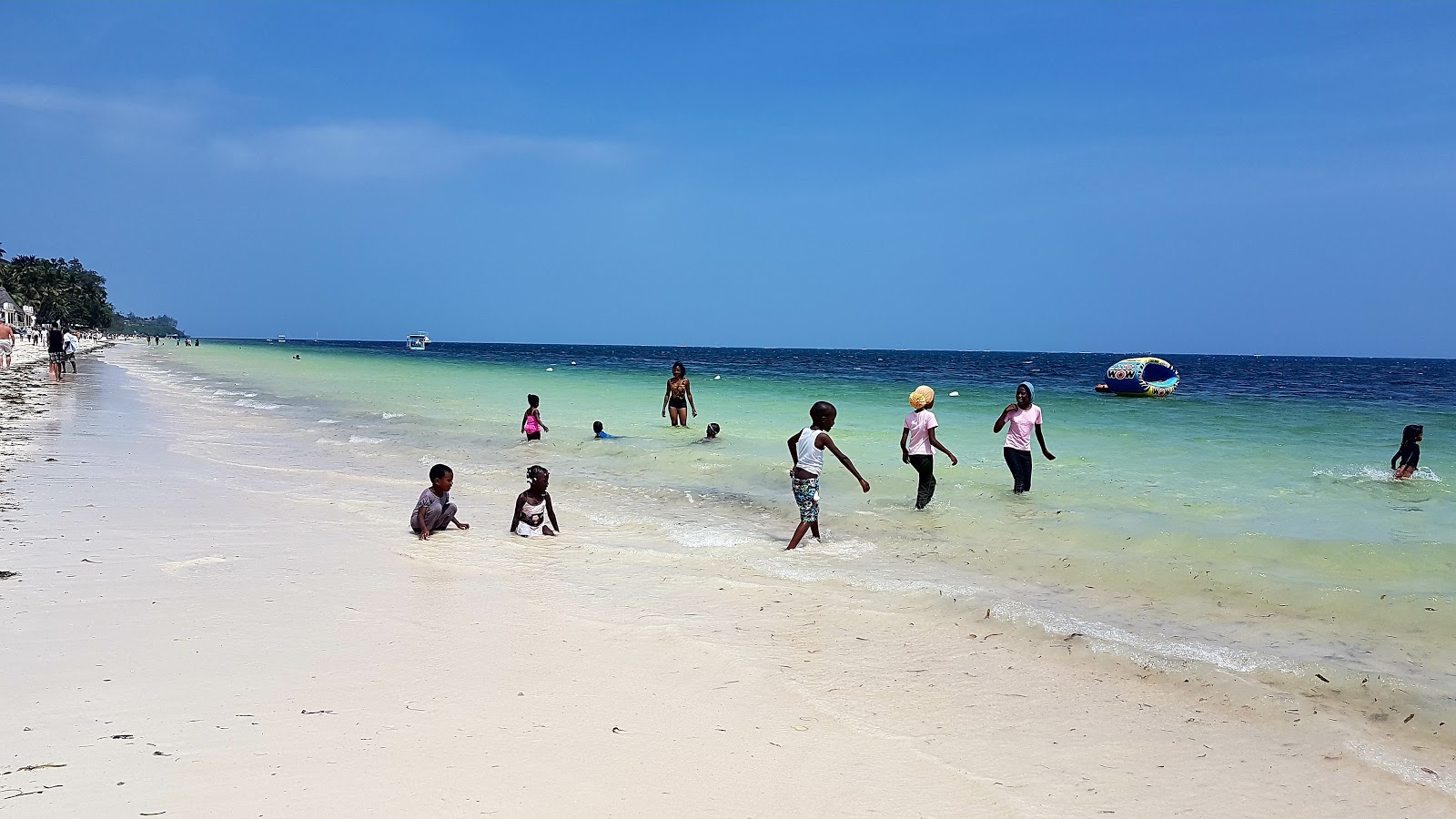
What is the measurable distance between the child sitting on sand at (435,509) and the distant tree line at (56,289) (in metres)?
108

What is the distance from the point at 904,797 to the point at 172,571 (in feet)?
18.1

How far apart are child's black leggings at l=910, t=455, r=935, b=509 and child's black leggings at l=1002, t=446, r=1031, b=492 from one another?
61.0 inches

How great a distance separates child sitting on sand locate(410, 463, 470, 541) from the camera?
26.6 ft

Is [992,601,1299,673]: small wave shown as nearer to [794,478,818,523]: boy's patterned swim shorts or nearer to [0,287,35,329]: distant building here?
[794,478,818,523]: boy's patterned swim shorts

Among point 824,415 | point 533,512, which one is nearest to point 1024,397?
point 824,415

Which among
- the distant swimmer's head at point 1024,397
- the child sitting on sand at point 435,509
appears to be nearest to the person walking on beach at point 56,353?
the child sitting on sand at point 435,509

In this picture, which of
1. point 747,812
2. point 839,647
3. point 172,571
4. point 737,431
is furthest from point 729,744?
point 737,431

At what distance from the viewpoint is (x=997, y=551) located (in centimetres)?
848

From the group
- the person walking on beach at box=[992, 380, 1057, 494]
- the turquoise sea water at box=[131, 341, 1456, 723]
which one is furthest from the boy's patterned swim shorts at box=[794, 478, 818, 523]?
the person walking on beach at box=[992, 380, 1057, 494]

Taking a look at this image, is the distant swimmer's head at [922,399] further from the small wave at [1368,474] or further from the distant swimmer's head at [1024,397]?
the small wave at [1368,474]

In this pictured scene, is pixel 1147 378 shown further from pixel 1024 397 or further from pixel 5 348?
pixel 5 348

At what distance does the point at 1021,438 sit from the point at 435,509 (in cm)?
722

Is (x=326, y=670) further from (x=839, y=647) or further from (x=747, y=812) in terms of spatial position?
(x=839, y=647)

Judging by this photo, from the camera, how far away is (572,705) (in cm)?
429
